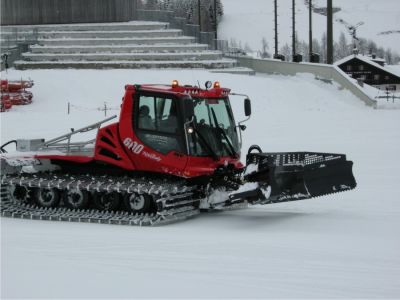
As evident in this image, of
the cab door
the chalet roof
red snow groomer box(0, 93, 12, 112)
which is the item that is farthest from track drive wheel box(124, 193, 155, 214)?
the chalet roof

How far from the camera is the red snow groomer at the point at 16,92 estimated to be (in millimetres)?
32594

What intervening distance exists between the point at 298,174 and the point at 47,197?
4.37m

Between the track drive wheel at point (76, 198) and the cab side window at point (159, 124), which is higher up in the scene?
the cab side window at point (159, 124)

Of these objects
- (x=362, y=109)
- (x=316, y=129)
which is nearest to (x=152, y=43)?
(x=362, y=109)

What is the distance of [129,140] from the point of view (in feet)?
45.0

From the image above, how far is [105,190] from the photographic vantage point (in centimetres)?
1343

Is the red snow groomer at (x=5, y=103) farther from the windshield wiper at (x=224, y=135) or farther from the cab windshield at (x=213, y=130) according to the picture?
the windshield wiper at (x=224, y=135)

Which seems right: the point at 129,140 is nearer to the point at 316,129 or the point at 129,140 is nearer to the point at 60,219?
the point at 60,219

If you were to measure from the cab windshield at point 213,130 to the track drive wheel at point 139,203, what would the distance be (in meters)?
1.01

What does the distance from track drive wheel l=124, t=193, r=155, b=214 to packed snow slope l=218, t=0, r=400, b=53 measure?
4546 inches

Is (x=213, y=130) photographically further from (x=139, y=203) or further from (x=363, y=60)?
(x=363, y=60)

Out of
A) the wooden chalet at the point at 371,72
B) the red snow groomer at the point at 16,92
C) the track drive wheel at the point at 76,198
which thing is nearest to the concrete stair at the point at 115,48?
the red snow groomer at the point at 16,92

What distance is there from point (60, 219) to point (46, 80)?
81.2 ft

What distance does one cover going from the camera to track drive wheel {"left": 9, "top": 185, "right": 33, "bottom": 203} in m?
14.6
